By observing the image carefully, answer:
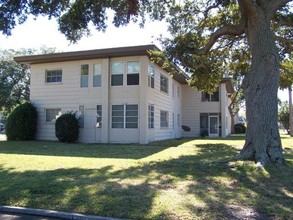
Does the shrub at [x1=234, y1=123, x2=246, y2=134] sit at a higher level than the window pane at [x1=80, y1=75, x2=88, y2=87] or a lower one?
lower

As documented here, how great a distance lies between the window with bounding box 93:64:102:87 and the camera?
20344 mm

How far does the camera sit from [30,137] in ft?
70.2

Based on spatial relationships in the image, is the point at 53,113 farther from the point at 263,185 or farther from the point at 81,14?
the point at 263,185

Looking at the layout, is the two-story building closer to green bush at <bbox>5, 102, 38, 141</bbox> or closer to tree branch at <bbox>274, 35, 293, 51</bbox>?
green bush at <bbox>5, 102, 38, 141</bbox>

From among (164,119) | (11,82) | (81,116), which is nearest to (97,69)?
(81,116)

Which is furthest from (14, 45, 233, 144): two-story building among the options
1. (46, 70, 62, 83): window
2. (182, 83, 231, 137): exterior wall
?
(182, 83, 231, 137): exterior wall

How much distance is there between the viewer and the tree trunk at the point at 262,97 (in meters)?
9.56

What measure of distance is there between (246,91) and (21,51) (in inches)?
1537

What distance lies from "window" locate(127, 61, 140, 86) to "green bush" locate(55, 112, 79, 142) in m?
4.15

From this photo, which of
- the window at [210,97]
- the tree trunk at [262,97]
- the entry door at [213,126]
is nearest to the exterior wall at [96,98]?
the window at [210,97]

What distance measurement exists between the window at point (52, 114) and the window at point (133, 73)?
5.46 meters

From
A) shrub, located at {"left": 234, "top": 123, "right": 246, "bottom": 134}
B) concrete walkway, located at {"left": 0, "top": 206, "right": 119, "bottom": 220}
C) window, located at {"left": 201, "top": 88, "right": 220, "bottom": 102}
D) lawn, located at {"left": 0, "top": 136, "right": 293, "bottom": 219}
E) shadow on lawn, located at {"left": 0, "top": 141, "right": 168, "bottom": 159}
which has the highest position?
window, located at {"left": 201, "top": 88, "right": 220, "bottom": 102}

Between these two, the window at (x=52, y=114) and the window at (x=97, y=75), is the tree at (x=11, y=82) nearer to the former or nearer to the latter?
the window at (x=52, y=114)

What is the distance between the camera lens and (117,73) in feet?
65.6
